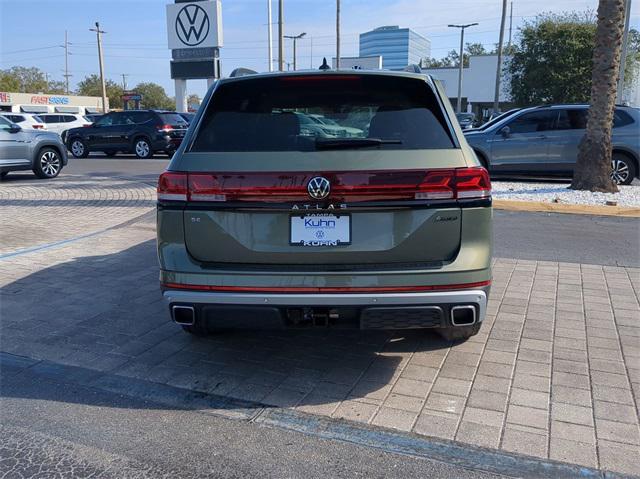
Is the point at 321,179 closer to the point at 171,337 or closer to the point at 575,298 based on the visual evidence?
the point at 171,337

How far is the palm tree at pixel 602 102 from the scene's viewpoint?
10.1 m

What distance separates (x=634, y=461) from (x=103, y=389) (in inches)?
121

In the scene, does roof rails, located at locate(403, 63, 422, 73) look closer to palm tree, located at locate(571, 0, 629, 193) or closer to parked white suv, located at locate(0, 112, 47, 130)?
palm tree, located at locate(571, 0, 629, 193)

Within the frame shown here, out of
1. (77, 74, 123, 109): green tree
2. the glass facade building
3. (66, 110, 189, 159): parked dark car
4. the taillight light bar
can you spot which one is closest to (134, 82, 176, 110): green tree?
(77, 74, 123, 109): green tree

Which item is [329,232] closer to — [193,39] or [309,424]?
[309,424]

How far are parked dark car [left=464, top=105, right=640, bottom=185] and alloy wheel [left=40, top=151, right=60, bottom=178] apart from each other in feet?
33.7

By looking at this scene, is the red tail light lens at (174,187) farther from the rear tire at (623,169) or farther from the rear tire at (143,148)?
the rear tire at (143,148)

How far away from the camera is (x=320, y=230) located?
10.5ft

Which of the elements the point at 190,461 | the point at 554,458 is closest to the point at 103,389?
the point at 190,461

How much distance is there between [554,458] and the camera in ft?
9.48

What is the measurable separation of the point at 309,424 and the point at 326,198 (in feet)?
4.20

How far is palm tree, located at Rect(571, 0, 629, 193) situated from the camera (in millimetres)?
10055

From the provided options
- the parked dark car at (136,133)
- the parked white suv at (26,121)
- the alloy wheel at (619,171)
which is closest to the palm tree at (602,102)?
the alloy wheel at (619,171)

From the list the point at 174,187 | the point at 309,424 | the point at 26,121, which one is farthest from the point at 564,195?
the point at 26,121
